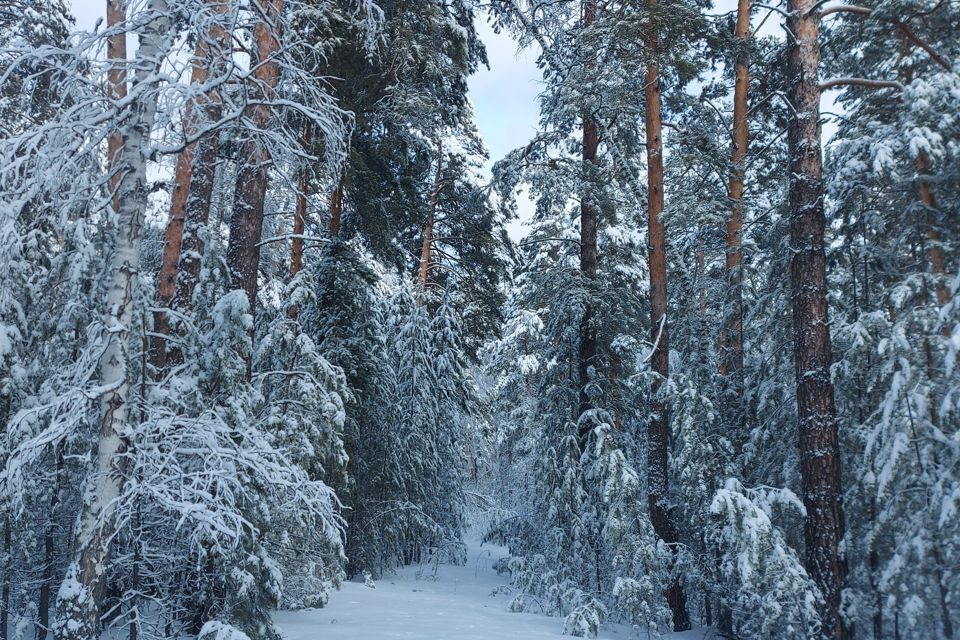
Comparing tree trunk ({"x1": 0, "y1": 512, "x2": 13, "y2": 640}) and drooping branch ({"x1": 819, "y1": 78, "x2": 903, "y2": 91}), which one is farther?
tree trunk ({"x1": 0, "y1": 512, "x2": 13, "y2": 640})

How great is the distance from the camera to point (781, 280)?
9.64m

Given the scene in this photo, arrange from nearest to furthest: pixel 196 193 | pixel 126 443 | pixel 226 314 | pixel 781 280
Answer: pixel 126 443, pixel 226 314, pixel 196 193, pixel 781 280

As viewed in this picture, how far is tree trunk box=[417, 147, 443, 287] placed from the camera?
17.4 metres

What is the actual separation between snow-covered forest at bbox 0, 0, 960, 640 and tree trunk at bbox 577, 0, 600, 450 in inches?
2.5

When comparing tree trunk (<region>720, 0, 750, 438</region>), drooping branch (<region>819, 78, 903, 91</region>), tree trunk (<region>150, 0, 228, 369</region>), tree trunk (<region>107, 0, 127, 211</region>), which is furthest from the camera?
tree trunk (<region>720, 0, 750, 438</region>)

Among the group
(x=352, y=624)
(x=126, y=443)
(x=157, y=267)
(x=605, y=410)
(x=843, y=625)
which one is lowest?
(x=352, y=624)

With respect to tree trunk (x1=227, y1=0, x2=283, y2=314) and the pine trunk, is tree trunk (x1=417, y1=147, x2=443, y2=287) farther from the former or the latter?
tree trunk (x1=227, y1=0, x2=283, y2=314)

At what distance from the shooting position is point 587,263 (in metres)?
12.0

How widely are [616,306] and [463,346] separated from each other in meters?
7.80

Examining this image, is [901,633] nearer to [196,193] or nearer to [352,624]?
[352,624]

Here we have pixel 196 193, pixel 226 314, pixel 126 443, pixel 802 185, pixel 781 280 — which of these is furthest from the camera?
pixel 781 280

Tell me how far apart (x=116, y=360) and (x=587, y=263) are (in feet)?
28.4

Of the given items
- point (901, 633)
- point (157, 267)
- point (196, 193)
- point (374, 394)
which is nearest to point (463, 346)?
point (374, 394)

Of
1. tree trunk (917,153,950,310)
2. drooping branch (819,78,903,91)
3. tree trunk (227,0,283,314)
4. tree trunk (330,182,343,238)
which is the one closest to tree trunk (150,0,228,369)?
tree trunk (227,0,283,314)
